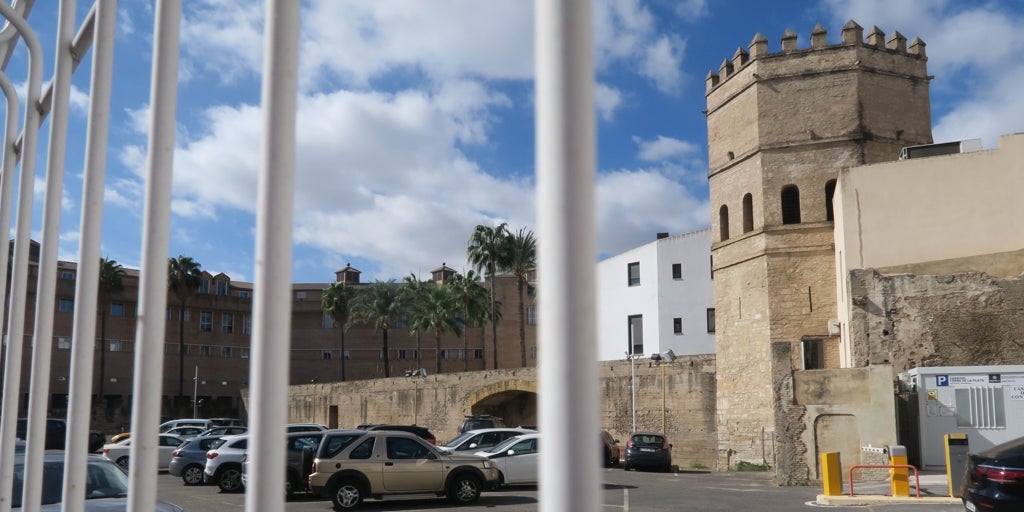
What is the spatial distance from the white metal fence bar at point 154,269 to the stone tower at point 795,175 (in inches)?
1098

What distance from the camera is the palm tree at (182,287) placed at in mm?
67188

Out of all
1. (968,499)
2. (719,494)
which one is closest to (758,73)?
(719,494)

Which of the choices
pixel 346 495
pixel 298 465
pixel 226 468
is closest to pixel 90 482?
pixel 346 495

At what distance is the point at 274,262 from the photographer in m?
1.91

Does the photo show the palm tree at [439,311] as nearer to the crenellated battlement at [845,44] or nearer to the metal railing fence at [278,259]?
the crenellated battlement at [845,44]

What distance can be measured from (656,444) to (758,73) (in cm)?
1334

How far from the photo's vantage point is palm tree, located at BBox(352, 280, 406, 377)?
230 ft

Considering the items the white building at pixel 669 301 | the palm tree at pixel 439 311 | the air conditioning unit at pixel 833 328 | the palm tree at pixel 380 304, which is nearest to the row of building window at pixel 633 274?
the white building at pixel 669 301

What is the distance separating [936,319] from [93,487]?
2070 cm

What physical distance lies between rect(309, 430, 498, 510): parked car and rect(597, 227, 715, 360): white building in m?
35.1

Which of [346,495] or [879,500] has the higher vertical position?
[346,495]

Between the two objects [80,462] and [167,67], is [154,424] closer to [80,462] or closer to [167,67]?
[80,462]

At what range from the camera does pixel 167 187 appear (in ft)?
8.33

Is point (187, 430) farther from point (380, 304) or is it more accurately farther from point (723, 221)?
point (380, 304)
